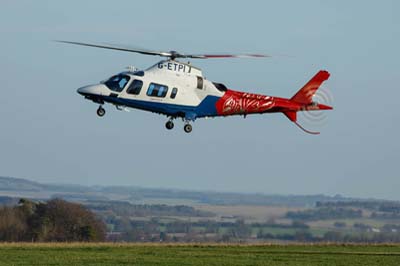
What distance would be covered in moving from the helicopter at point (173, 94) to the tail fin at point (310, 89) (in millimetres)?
2473

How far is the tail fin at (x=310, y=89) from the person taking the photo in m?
51.7

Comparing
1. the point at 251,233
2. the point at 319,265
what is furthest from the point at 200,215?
the point at 319,265

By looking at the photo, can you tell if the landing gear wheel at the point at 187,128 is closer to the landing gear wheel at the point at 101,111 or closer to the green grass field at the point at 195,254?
the landing gear wheel at the point at 101,111

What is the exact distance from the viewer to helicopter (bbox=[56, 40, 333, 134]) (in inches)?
1825

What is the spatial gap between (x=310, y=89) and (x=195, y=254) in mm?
9076

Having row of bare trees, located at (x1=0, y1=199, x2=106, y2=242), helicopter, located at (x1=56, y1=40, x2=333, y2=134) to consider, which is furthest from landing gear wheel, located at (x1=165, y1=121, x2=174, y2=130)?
row of bare trees, located at (x1=0, y1=199, x2=106, y2=242)

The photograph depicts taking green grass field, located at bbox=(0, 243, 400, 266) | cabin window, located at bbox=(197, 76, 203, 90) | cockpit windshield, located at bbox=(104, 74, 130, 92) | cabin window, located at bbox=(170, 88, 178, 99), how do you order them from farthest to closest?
cabin window, located at bbox=(197, 76, 203, 90), cabin window, located at bbox=(170, 88, 178, 99), cockpit windshield, located at bbox=(104, 74, 130, 92), green grass field, located at bbox=(0, 243, 400, 266)

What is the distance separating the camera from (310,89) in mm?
52219

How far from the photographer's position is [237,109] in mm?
49000

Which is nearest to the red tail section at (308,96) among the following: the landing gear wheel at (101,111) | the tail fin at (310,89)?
the tail fin at (310,89)

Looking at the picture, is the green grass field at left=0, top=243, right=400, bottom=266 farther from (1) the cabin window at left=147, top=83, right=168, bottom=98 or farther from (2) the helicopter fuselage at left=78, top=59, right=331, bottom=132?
(1) the cabin window at left=147, top=83, right=168, bottom=98

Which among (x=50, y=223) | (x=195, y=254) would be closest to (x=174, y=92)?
(x=195, y=254)

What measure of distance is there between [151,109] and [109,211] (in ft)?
295

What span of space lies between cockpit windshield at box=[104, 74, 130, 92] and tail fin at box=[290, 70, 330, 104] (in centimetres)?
859
